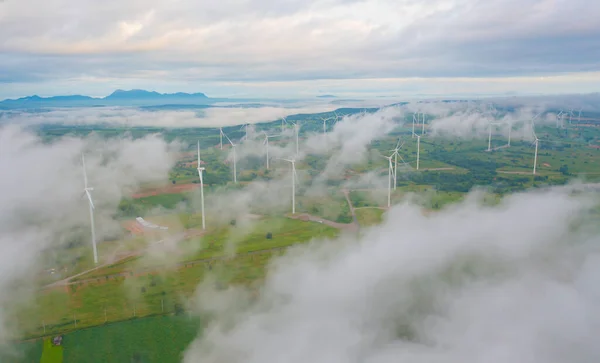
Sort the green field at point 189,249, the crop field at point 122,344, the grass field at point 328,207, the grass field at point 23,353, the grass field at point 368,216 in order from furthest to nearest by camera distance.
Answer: the grass field at point 328,207, the grass field at point 368,216, the green field at point 189,249, the crop field at point 122,344, the grass field at point 23,353

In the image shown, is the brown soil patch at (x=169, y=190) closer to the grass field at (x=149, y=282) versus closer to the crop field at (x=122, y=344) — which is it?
the grass field at (x=149, y=282)

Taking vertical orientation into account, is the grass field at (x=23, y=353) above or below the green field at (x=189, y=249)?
below

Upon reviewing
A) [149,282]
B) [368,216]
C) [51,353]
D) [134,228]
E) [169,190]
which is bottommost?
[51,353]

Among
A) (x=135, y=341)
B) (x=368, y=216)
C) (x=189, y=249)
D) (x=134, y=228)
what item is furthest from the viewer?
(x=368, y=216)

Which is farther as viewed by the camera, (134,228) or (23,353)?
(134,228)

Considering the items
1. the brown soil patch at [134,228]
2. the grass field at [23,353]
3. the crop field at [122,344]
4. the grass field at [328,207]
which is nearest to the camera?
the grass field at [23,353]

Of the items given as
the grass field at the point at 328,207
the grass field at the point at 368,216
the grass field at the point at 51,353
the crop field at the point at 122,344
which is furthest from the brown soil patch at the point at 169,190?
the grass field at the point at 51,353

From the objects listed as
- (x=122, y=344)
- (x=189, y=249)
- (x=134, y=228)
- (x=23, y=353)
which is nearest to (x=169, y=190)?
(x=134, y=228)

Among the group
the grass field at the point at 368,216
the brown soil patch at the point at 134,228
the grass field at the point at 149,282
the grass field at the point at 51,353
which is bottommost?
the grass field at the point at 51,353

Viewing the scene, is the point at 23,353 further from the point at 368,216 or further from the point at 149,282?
the point at 368,216

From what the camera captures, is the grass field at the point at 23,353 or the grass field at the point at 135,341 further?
the grass field at the point at 135,341

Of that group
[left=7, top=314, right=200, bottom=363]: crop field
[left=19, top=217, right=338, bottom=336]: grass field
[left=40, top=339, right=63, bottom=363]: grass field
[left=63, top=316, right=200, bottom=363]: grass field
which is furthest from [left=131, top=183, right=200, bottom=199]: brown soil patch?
[left=40, top=339, right=63, bottom=363]: grass field

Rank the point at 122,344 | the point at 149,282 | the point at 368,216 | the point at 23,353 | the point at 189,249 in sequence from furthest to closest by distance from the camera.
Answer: the point at 368,216, the point at 189,249, the point at 149,282, the point at 122,344, the point at 23,353

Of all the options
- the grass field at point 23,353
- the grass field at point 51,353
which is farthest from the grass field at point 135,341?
the grass field at point 23,353
